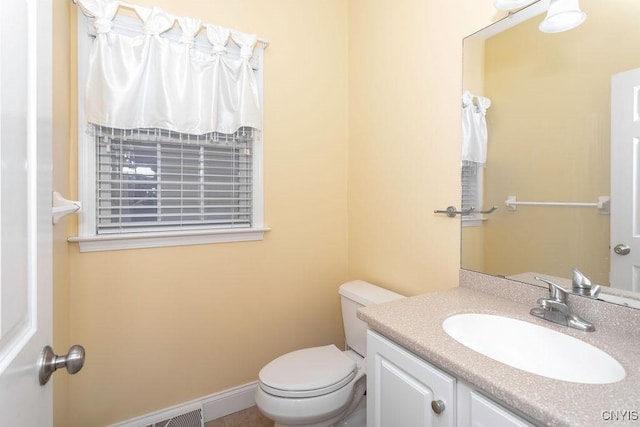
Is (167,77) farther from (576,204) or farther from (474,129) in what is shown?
(576,204)

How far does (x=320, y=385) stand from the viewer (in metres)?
1.33

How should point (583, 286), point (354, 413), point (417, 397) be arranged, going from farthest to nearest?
point (354, 413)
point (583, 286)
point (417, 397)

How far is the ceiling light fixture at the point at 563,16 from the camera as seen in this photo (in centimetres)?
101

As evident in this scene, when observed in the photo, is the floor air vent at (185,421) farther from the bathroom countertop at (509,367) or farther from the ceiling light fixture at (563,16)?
the ceiling light fixture at (563,16)

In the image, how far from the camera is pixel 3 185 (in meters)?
0.46

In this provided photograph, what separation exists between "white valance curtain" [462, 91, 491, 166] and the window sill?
115cm

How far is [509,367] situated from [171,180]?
5.42 feet

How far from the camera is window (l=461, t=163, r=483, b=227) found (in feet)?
4.40

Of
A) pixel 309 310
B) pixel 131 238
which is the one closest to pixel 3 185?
pixel 131 238

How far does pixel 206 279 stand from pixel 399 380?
3.88 ft

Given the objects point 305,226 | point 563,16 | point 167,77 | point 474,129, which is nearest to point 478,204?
point 474,129

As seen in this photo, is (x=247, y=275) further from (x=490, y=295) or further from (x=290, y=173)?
(x=490, y=295)

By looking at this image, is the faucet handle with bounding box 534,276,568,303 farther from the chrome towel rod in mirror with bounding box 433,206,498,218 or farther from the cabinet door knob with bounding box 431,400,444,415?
the cabinet door knob with bounding box 431,400,444,415

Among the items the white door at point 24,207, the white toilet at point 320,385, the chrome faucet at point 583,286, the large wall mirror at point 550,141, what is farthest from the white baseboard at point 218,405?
the chrome faucet at point 583,286
